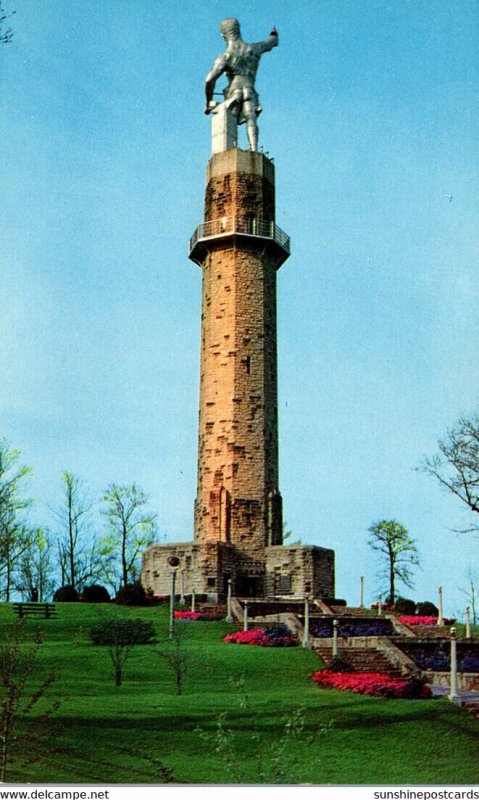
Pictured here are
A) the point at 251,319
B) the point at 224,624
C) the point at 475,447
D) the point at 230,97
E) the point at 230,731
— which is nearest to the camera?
the point at 230,731

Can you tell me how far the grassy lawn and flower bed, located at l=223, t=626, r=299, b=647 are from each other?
445 centimetres

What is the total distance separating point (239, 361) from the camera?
45.2 metres

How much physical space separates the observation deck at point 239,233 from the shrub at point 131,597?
55.2ft

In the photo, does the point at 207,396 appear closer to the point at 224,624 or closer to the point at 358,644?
the point at 224,624

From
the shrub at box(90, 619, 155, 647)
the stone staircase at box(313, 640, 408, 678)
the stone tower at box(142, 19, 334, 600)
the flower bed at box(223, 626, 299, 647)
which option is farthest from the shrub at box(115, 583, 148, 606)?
the stone staircase at box(313, 640, 408, 678)

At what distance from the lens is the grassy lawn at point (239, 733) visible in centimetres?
1334

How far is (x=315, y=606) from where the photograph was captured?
37.9m

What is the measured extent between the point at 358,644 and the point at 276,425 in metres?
21.1

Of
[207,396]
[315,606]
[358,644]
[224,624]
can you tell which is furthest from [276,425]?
[358,644]

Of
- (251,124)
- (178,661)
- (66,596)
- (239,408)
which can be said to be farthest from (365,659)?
(251,124)

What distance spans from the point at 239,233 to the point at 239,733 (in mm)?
33368

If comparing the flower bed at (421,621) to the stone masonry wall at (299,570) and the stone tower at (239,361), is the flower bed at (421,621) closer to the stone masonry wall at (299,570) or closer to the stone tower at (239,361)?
the stone masonry wall at (299,570)

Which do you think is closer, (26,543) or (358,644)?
(358,644)

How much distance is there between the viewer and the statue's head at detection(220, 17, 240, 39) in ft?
162
